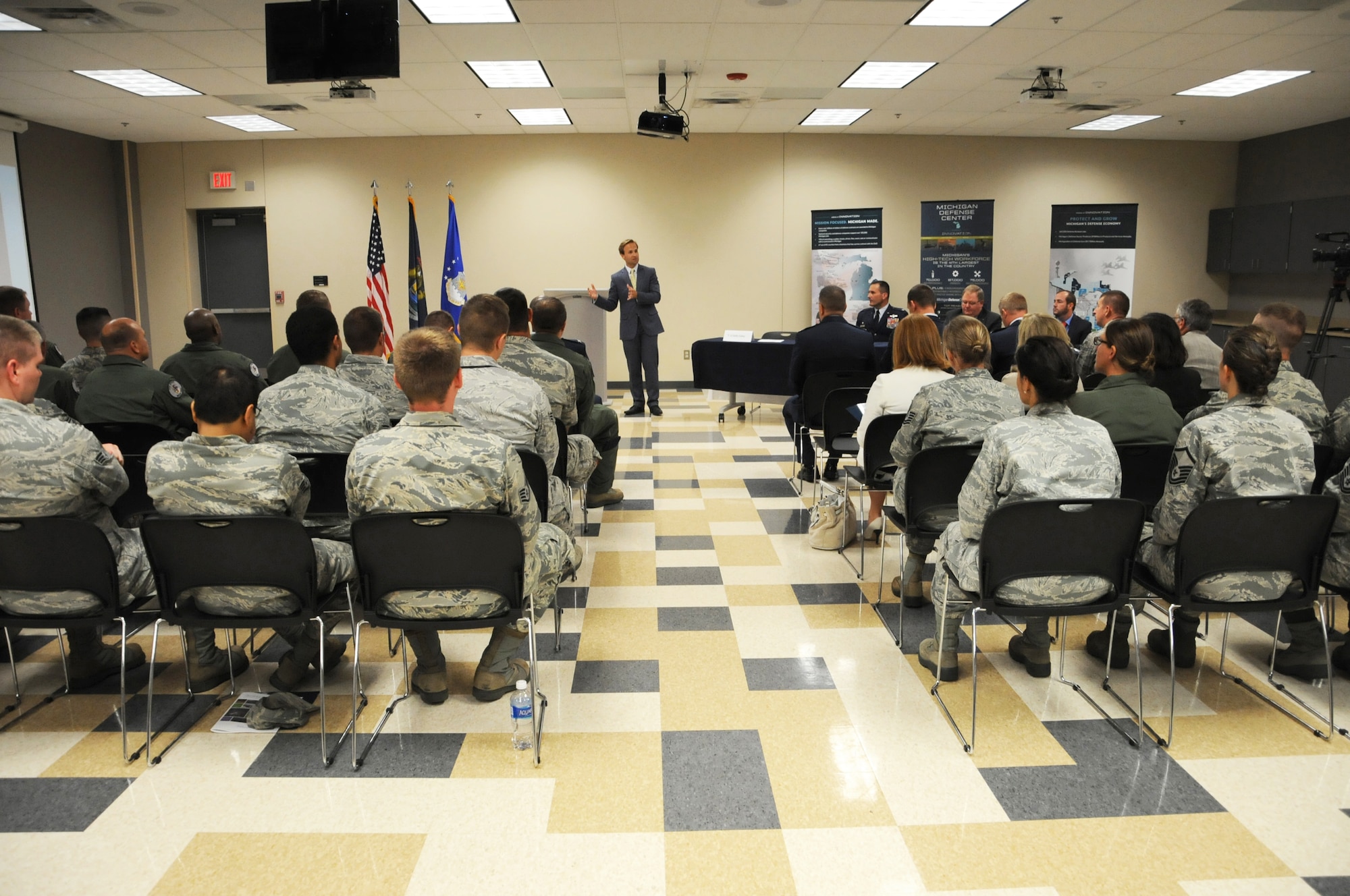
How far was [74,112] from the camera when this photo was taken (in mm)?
9023

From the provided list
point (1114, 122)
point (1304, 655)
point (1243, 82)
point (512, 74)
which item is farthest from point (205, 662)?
point (1114, 122)

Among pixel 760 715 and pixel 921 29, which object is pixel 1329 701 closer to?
pixel 760 715

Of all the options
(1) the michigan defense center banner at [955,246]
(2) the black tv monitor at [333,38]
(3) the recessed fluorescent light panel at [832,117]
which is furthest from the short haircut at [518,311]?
(1) the michigan defense center banner at [955,246]

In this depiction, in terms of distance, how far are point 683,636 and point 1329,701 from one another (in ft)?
7.49

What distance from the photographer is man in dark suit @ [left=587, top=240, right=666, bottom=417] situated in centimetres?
917

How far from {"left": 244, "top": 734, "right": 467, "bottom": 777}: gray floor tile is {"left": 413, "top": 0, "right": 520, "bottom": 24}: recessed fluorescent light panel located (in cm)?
484

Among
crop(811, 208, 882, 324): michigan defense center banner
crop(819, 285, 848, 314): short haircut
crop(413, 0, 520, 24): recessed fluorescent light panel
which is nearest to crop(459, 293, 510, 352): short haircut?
crop(819, 285, 848, 314): short haircut

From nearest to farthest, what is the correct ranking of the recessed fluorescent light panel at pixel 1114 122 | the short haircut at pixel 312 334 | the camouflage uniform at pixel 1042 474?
the camouflage uniform at pixel 1042 474, the short haircut at pixel 312 334, the recessed fluorescent light panel at pixel 1114 122

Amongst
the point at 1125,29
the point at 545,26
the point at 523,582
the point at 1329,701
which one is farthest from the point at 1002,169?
the point at 523,582

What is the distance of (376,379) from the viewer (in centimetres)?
416

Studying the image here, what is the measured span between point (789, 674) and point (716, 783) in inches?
30.7

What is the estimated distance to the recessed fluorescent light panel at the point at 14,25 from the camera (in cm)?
588

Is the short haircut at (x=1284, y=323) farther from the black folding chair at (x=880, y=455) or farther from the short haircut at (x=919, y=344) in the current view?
the black folding chair at (x=880, y=455)

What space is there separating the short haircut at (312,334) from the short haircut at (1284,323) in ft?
13.0
